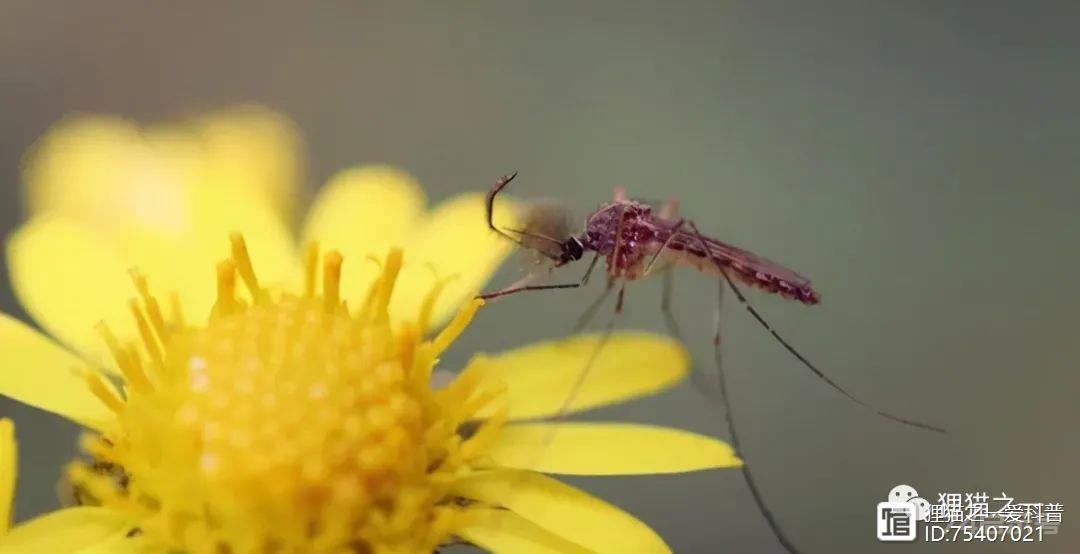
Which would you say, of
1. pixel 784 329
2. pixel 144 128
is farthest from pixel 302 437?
pixel 144 128

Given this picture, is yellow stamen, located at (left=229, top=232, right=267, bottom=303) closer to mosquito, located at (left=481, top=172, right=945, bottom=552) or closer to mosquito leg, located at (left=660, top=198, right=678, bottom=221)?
mosquito, located at (left=481, top=172, right=945, bottom=552)

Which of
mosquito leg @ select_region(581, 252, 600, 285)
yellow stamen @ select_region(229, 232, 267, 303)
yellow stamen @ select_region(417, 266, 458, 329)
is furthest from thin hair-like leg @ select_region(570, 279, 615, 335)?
yellow stamen @ select_region(229, 232, 267, 303)

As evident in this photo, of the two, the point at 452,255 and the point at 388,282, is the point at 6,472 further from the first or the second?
the point at 452,255

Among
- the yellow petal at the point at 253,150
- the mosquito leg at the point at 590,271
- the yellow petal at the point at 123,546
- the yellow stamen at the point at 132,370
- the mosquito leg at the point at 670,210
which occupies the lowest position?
the yellow petal at the point at 123,546

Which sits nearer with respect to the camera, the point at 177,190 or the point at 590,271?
the point at 590,271

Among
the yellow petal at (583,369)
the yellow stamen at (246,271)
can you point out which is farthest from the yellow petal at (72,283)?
the yellow petal at (583,369)

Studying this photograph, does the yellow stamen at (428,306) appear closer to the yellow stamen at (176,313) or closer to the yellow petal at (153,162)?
the yellow stamen at (176,313)

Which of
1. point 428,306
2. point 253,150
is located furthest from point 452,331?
point 253,150
